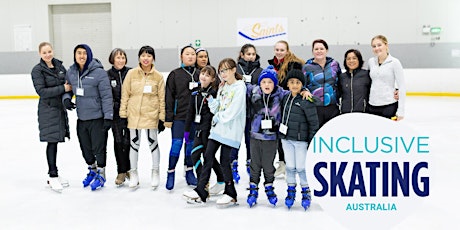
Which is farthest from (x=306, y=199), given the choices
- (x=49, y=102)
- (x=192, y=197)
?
(x=49, y=102)

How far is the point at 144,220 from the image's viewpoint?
336 centimetres

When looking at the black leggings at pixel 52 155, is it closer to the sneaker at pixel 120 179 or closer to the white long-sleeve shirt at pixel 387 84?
the sneaker at pixel 120 179

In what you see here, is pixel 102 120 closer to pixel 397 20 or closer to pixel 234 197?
pixel 234 197

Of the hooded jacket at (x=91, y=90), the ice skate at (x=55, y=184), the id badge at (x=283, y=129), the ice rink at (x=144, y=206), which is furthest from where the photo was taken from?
the ice skate at (x=55, y=184)

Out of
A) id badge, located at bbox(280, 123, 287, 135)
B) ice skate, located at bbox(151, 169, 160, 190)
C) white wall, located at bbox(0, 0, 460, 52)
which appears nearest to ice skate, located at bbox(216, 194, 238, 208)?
id badge, located at bbox(280, 123, 287, 135)

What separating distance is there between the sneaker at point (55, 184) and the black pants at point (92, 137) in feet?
1.09

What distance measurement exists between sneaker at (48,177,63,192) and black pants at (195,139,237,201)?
4.48 feet

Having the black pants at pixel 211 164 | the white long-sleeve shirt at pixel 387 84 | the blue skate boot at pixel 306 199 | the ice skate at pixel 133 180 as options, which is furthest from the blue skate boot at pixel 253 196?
the white long-sleeve shirt at pixel 387 84

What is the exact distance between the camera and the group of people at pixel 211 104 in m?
3.50

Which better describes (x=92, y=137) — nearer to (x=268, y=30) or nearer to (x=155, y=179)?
(x=155, y=179)

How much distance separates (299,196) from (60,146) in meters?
3.87

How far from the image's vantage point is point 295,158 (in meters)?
3.53

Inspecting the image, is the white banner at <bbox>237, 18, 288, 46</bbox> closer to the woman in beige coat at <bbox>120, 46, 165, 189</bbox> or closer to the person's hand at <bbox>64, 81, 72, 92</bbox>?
the woman in beige coat at <bbox>120, 46, 165, 189</bbox>

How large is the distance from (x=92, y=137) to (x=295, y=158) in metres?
1.81
